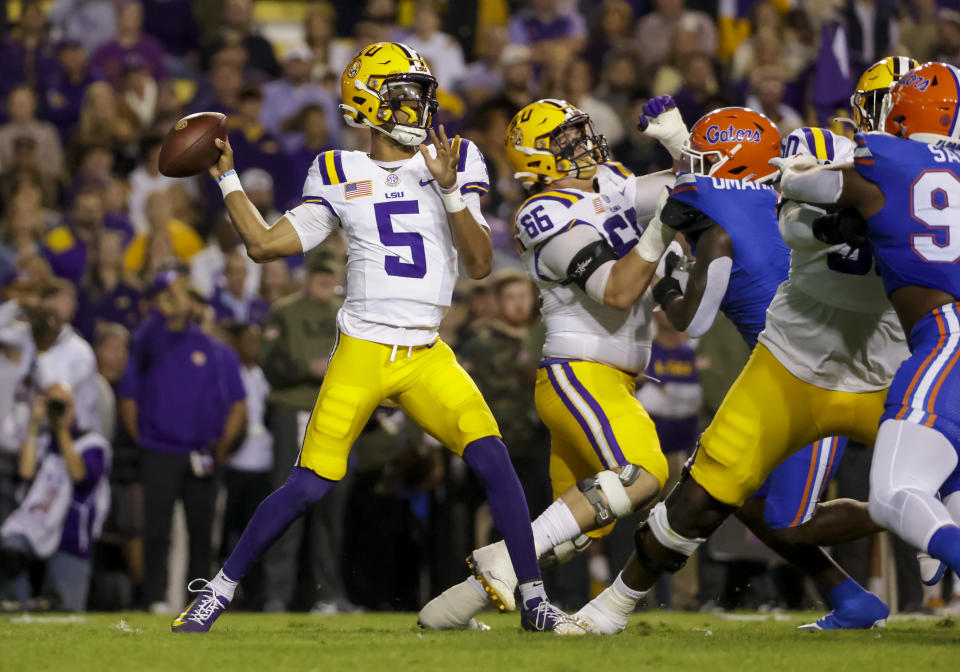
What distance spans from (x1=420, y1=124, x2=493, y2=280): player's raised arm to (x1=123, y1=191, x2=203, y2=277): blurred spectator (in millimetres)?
5286

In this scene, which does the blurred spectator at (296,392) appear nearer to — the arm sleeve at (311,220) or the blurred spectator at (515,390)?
the blurred spectator at (515,390)

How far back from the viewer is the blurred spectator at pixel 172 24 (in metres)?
13.1

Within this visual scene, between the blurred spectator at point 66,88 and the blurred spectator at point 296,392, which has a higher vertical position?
the blurred spectator at point 66,88

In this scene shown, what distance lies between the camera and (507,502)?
17.6 ft

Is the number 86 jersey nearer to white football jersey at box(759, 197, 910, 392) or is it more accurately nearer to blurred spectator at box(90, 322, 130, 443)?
white football jersey at box(759, 197, 910, 392)

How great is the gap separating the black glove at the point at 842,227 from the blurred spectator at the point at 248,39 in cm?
850

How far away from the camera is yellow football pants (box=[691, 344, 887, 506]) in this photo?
5148mm

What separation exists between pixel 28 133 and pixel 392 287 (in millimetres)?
7039

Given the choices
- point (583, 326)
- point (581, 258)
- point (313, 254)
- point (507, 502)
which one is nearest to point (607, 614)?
point (507, 502)

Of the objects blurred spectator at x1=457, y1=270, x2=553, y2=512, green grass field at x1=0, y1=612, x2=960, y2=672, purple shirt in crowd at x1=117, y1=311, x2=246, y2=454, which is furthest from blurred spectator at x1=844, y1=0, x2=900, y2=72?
green grass field at x1=0, y1=612, x2=960, y2=672

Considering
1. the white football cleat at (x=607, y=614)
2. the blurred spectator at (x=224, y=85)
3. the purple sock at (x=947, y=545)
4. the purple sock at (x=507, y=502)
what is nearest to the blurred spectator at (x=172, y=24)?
the blurred spectator at (x=224, y=85)

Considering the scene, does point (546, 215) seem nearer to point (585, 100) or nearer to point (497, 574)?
point (497, 574)

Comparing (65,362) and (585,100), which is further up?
(585,100)

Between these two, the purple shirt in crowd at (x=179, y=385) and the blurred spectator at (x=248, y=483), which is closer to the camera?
the purple shirt in crowd at (x=179, y=385)
